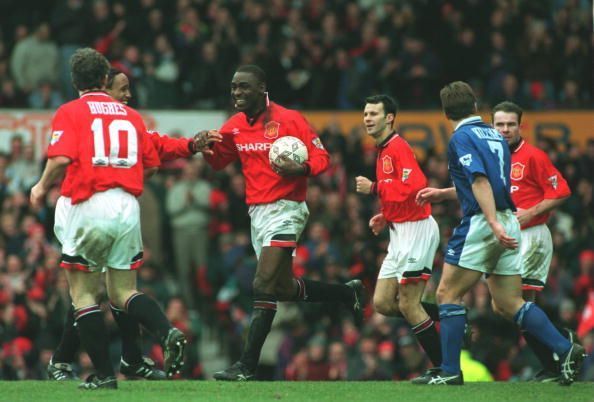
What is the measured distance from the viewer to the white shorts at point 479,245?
35.0 ft

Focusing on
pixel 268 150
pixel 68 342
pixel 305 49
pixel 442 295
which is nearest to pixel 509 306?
pixel 442 295

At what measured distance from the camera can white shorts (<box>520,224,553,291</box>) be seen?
1207 cm

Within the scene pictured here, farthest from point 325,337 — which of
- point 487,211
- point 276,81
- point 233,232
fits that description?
point 487,211

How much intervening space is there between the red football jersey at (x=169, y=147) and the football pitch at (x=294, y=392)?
1.88 metres

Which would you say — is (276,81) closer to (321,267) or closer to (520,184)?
(321,267)

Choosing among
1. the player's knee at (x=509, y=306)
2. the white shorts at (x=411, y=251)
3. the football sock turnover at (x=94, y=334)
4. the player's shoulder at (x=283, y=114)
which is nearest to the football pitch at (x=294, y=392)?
the football sock turnover at (x=94, y=334)

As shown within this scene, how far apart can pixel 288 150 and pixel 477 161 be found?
161 centimetres

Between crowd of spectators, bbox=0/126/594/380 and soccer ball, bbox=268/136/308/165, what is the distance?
4799 millimetres

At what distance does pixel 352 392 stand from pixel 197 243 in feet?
29.3

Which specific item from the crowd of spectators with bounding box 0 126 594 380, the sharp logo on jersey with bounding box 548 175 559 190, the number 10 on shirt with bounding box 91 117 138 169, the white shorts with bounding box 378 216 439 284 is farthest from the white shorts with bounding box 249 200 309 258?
the crowd of spectators with bounding box 0 126 594 380

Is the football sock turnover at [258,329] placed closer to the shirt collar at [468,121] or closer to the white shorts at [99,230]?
the white shorts at [99,230]

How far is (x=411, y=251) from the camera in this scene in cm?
1159

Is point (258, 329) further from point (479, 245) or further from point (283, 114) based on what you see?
point (479, 245)

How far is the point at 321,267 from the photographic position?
17.8 meters
